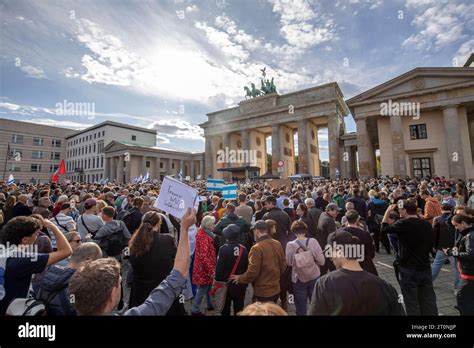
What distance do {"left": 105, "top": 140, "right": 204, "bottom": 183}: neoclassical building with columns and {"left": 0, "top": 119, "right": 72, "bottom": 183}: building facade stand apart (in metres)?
17.8

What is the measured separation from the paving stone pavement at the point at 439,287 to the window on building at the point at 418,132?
24554mm

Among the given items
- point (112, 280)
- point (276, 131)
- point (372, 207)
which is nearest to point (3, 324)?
point (112, 280)

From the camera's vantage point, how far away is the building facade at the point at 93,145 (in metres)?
64.8

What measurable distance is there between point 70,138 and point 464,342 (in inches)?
3522

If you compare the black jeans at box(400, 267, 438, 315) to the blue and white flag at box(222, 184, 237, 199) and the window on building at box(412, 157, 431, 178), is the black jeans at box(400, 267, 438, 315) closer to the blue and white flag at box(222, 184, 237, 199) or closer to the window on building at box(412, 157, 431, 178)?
the blue and white flag at box(222, 184, 237, 199)

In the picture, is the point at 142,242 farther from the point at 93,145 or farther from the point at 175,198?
the point at 93,145

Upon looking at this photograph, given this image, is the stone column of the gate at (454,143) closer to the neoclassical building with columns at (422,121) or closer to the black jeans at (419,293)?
the neoclassical building with columns at (422,121)

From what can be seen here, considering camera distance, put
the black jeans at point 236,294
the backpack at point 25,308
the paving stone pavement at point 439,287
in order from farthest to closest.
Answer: the paving stone pavement at point 439,287
the black jeans at point 236,294
the backpack at point 25,308

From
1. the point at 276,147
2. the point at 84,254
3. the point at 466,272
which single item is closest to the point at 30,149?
the point at 276,147

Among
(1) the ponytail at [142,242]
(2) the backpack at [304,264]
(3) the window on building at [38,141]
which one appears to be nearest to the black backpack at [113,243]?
(1) the ponytail at [142,242]

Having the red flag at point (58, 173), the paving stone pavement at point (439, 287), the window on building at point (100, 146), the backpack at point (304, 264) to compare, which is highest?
the window on building at point (100, 146)

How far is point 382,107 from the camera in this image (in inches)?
998

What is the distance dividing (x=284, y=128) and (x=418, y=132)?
67.0 ft

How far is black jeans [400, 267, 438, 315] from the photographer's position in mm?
3473
